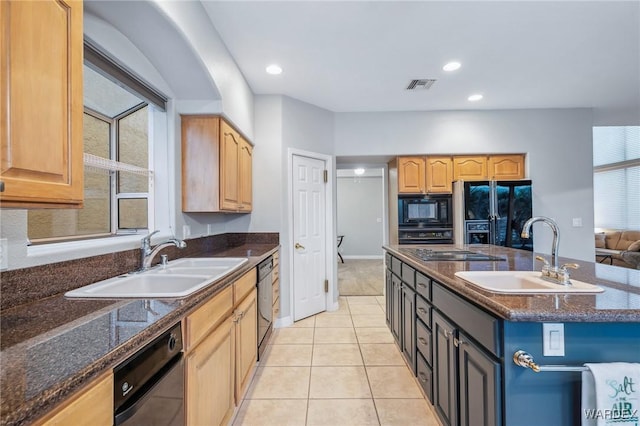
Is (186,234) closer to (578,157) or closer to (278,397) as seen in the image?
(278,397)

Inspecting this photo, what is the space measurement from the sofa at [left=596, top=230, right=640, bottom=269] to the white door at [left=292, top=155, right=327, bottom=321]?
18.2 ft

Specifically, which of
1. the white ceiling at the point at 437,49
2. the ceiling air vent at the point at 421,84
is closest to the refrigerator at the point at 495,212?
the white ceiling at the point at 437,49

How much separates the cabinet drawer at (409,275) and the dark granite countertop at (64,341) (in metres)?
1.40

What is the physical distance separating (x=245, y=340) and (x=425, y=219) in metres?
2.94

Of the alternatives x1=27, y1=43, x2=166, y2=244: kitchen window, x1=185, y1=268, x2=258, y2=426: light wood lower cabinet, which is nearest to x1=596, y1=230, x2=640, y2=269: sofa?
x1=185, y1=268, x2=258, y2=426: light wood lower cabinet

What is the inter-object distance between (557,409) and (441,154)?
3561 mm

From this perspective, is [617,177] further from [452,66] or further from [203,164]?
[203,164]

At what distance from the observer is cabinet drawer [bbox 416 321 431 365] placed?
5.71 feet

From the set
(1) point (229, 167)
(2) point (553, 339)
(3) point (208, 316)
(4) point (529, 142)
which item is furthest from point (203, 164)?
(4) point (529, 142)

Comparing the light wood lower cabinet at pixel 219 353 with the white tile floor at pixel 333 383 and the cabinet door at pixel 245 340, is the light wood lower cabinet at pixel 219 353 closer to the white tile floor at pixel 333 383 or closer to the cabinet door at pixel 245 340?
the cabinet door at pixel 245 340

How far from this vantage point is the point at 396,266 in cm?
251

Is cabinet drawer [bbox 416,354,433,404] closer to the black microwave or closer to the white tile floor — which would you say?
the white tile floor

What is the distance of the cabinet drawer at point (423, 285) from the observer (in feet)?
5.65

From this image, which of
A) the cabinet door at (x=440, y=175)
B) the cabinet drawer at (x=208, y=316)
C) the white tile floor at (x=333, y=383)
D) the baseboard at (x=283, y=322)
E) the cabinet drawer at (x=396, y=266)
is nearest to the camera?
the cabinet drawer at (x=208, y=316)
